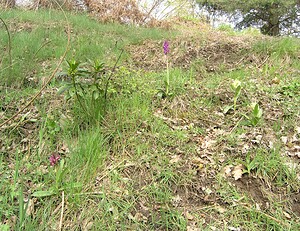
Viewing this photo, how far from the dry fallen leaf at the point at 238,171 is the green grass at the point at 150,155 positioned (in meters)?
0.02

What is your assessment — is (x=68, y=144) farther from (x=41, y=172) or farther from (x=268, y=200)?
(x=268, y=200)

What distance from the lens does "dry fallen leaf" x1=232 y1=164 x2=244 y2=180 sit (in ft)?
5.56

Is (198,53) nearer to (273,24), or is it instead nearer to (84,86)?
(84,86)

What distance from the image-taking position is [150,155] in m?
1.88

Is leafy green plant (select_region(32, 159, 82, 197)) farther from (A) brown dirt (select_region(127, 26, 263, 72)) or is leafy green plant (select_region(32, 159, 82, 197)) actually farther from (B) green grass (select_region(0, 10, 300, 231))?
(A) brown dirt (select_region(127, 26, 263, 72))

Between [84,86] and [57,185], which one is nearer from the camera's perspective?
[57,185]

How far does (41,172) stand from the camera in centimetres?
162

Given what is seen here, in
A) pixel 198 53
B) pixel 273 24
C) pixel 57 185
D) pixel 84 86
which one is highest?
pixel 273 24

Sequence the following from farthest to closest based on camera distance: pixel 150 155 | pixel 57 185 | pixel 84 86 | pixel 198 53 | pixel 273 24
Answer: pixel 273 24 → pixel 198 53 → pixel 84 86 → pixel 150 155 → pixel 57 185

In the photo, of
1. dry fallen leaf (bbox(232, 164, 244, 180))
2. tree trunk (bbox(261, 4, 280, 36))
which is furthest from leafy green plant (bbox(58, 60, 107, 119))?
tree trunk (bbox(261, 4, 280, 36))

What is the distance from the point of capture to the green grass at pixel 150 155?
4.76 feet

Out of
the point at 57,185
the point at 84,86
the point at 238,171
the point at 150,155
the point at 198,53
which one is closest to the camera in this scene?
the point at 57,185

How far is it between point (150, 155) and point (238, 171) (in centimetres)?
72

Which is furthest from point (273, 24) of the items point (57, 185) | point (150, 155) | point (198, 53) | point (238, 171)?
point (57, 185)
